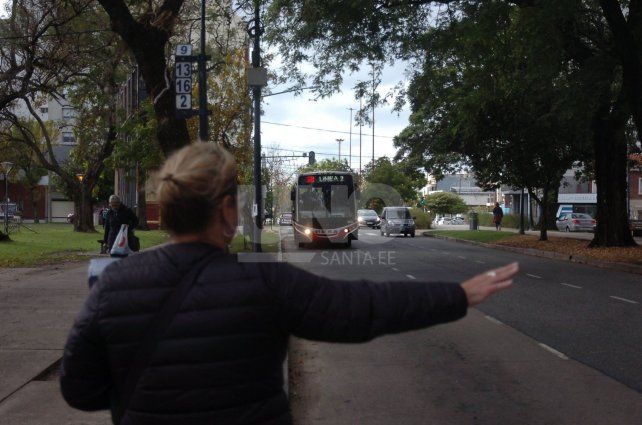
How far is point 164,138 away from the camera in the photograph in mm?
12531

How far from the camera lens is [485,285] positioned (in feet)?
6.85

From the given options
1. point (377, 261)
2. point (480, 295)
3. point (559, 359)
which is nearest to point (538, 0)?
point (377, 261)

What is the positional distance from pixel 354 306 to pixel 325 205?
2687 centimetres

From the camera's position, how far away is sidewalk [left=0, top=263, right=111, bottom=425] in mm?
5336

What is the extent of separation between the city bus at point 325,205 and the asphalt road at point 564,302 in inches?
261

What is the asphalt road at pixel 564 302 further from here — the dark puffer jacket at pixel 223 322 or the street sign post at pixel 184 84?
the street sign post at pixel 184 84

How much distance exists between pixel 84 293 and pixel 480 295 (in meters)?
10.9

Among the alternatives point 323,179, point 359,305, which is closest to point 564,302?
Answer: point 359,305

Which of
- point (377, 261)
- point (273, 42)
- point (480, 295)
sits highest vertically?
point (273, 42)

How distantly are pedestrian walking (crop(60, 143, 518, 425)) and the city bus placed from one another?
2643 centimetres

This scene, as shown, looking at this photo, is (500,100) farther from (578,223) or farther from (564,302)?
(578,223)

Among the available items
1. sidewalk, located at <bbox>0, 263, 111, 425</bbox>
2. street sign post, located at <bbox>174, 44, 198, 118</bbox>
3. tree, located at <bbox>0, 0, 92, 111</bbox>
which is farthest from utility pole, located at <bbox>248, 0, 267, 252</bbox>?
sidewalk, located at <bbox>0, 263, 111, 425</bbox>

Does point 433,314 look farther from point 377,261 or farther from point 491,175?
point 491,175

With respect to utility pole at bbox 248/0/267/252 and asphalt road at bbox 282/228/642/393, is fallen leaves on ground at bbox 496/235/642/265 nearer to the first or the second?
asphalt road at bbox 282/228/642/393
